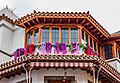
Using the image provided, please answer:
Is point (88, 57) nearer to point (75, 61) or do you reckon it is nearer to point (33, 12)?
point (75, 61)

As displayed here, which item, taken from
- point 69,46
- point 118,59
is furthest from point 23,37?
point 118,59

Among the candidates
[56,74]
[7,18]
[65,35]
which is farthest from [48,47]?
[7,18]

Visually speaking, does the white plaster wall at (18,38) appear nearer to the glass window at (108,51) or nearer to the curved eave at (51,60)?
the curved eave at (51,60)

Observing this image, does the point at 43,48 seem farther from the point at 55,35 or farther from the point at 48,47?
the point at 55,35

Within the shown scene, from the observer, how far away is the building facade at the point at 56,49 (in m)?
20.0

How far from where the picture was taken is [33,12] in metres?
23.3

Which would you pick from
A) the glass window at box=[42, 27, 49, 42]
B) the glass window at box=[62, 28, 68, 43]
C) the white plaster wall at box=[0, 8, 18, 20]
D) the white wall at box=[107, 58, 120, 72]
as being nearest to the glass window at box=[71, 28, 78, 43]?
the glass window at box=[62, 28, 68, 43]

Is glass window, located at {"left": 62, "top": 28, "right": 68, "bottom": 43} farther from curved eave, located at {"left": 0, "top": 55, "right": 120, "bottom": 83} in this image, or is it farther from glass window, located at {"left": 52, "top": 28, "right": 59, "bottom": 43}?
curved eave, located at {"left": 0, "top": 55, "right": 120, "bottom": 83}

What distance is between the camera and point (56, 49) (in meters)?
21.9

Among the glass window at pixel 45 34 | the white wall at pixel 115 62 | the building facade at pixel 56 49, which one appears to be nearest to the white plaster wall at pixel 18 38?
the building facade at pixel 56 49

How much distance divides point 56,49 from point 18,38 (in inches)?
184

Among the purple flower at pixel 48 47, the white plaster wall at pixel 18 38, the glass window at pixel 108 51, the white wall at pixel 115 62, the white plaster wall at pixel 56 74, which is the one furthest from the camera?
the glass window at pixel 108 51

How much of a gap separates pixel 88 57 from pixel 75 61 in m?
0.90

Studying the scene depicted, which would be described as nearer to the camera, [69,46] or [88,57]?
[88,57]
